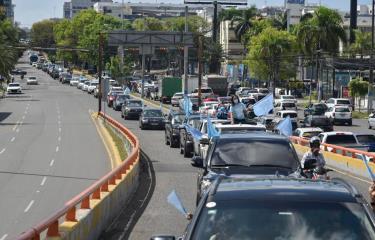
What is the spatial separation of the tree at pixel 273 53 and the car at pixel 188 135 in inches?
2295

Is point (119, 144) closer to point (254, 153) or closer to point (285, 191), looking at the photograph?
point (254, 153)

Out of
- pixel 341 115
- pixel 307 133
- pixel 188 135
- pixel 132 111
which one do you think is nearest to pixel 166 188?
pixel 188 135

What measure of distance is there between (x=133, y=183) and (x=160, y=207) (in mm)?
3713

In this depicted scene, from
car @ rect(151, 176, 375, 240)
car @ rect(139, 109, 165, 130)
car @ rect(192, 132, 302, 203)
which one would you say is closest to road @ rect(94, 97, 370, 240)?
car @ rect(192, 132, 302, 203)

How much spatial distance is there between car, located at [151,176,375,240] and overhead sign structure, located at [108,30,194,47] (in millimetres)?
80688

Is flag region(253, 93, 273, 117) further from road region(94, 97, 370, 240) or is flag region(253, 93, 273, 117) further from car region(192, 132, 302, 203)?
car region(192, 132, 302, 203)

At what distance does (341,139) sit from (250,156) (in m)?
18.6

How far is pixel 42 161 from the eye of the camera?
120 feet

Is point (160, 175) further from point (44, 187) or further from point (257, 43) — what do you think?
point (257, 43)

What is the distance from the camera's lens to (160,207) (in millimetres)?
19125

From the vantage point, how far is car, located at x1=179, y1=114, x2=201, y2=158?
113 feet

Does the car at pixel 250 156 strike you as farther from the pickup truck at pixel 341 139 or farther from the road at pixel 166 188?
the pickup truck at pixel 341 139

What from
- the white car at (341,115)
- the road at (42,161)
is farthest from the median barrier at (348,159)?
the white car at (341,115)

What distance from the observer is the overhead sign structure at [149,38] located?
8750cm
